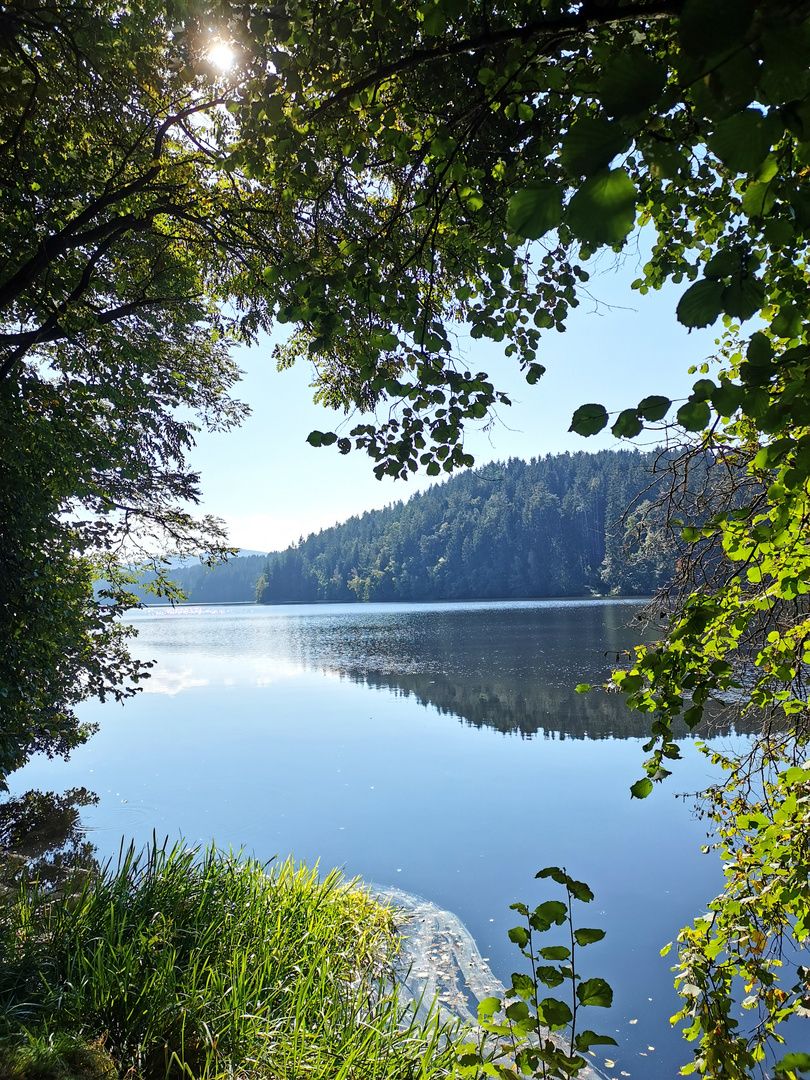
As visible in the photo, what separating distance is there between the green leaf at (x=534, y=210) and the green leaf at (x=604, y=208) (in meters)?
0.11

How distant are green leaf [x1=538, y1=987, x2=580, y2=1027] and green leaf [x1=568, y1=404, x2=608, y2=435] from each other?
140cm

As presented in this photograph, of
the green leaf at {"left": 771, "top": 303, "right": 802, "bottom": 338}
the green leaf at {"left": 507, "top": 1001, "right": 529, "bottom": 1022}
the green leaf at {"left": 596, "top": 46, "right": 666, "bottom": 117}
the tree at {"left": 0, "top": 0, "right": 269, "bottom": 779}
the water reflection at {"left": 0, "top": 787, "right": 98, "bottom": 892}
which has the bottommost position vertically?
the water reflection at {"left": 0, "top": 787, "right": 98, "bottom": 892}

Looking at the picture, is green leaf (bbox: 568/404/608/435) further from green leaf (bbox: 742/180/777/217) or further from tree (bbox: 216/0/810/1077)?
green leaf (bbox: 742/180/777/217)

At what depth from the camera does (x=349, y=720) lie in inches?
697

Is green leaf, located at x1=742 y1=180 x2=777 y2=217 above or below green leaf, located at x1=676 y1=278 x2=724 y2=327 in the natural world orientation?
above

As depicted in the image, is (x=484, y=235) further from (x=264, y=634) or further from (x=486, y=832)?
(x=264, y=634)

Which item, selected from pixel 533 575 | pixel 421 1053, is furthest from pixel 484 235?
pixel 533 575

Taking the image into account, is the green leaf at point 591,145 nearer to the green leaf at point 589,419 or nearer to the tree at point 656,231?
the tree at point 656,231

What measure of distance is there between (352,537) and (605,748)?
117m

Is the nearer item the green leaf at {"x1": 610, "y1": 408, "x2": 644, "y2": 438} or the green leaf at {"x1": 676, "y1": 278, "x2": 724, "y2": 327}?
the green leaf at {"x1": 676, "y1": 278, "x2": 724, "y2": 327}

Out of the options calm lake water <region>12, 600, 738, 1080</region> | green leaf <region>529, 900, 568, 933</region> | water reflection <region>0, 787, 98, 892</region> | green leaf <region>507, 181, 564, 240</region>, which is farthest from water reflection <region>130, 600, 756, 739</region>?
water reflection <region>0, 787, 98, 892</region>

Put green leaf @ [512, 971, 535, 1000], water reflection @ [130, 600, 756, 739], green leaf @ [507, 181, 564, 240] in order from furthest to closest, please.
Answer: water reflection @ [130, 600, 756, 739]
green leaf @ [512, 971, 535, 1000]
green leaf @ [507, 181, 564, 240]

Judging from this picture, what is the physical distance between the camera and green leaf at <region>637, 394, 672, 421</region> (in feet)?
4.24

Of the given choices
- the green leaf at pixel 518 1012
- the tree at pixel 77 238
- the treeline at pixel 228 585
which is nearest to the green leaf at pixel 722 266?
the green leaf at pixel 518 1012
